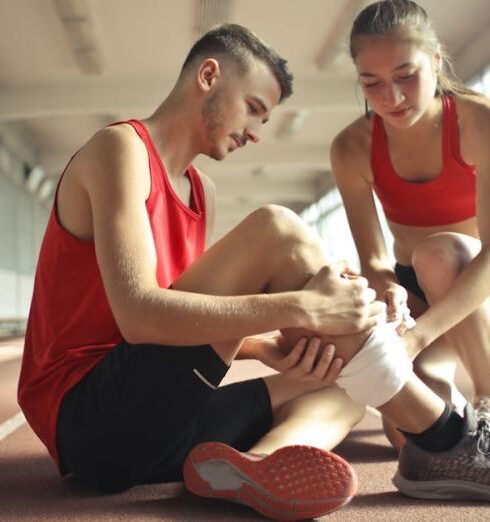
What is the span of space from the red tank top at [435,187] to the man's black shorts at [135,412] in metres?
0.98

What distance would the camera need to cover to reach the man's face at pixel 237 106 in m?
1.70

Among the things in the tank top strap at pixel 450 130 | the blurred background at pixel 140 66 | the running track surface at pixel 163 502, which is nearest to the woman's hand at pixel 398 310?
the running track surface at pixel 163 502

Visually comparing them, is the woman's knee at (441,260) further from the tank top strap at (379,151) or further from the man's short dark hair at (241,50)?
the man's short dark hair at (241,50)

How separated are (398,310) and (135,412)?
646mm

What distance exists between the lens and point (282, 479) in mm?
1355

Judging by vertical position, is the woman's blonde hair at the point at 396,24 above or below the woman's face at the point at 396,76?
above

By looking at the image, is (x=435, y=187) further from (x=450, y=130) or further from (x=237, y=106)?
(x=237, y=106)

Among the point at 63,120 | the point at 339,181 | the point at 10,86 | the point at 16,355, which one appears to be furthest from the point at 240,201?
the point at 339,181

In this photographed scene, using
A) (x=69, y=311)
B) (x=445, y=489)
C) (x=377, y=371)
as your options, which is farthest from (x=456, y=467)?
(x=69, y=311)

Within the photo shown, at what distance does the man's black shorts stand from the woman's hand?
1.45 feet

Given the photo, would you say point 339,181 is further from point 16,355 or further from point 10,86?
point 10,86

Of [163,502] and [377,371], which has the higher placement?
[377,371]

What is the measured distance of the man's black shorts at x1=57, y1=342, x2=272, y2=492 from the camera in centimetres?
140

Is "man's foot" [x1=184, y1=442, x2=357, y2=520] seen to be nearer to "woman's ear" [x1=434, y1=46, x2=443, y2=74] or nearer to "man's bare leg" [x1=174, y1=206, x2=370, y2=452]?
"man's bare leg" [x1=174, y1=206, x2=370, y2=452]
